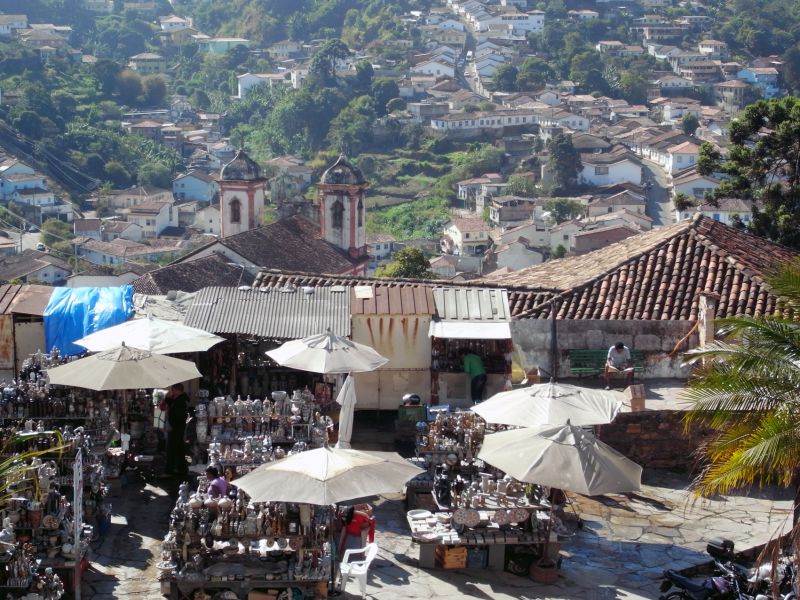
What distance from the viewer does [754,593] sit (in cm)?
777

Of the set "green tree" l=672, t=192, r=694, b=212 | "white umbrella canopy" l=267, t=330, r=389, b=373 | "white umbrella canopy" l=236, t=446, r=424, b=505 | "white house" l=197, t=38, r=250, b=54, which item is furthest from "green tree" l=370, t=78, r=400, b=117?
"white umbrella canopy" l=236, t=446, r=424, b=505

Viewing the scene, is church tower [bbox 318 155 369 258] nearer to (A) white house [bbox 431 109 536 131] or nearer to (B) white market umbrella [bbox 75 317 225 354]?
(B) white market umbrella [bbox 75 317 225 354]

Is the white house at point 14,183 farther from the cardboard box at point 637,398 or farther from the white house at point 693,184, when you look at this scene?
the cardboard box at point 637,398

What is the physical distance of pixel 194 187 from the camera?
81.2 m

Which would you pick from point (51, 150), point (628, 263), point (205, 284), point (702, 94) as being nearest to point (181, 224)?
point (51, 150)

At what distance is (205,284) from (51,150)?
191 ft

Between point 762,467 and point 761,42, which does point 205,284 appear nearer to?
point 762,467

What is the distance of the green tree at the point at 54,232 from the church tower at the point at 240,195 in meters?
30.2

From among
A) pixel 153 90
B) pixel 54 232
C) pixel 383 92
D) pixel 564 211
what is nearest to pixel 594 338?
pixel 564 211

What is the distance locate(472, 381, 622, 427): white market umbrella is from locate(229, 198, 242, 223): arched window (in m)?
29.4

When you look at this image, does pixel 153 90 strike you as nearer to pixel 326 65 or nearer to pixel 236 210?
pixel 326 65

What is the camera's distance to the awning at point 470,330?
1113 cm

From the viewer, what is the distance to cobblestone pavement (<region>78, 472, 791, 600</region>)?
26.3 feet

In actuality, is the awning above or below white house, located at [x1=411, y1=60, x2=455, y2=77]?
below
